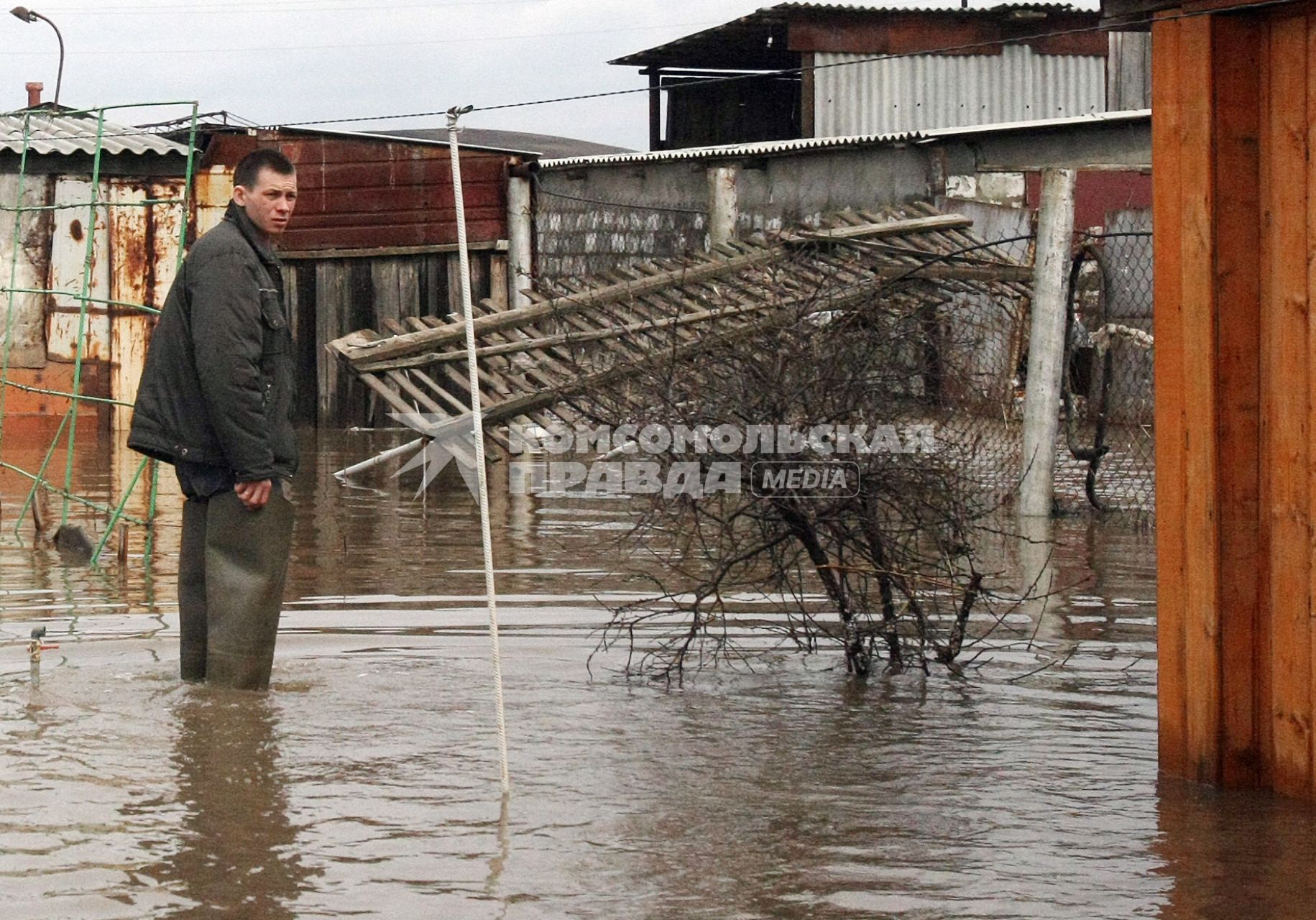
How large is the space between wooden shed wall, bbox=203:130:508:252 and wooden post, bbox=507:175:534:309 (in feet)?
0.85

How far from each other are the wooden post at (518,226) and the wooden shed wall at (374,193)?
0.85ft

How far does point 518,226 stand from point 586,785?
16190 mm

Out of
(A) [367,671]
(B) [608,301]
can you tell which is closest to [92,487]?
(B) [608,301]

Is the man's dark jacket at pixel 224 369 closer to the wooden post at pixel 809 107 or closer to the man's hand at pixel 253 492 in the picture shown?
the man's hand at pixel 253 492

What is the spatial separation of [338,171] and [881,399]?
15.0 metres

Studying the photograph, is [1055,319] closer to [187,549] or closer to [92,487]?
[187,549]

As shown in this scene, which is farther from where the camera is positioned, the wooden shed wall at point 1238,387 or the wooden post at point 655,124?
the wooden post at point 655,124

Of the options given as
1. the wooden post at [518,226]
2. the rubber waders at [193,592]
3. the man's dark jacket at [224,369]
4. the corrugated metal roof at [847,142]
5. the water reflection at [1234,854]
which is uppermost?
the corrugated metal roof at [847,142]

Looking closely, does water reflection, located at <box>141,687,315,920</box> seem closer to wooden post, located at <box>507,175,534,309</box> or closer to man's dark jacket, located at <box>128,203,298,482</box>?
man's dark jacket, located at <box>128,203,298,482</box>

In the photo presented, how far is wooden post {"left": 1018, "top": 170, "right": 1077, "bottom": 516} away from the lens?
11.3 metres

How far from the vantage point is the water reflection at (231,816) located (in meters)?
4.21

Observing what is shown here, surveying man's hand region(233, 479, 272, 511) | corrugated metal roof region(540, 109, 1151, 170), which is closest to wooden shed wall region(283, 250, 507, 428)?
corrugated metal roof region(540, 109, 1151, 170)

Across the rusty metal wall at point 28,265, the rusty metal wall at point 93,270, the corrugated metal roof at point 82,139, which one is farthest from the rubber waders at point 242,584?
the rusty metal wall at point 28,265

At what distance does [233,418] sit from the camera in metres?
6.18
